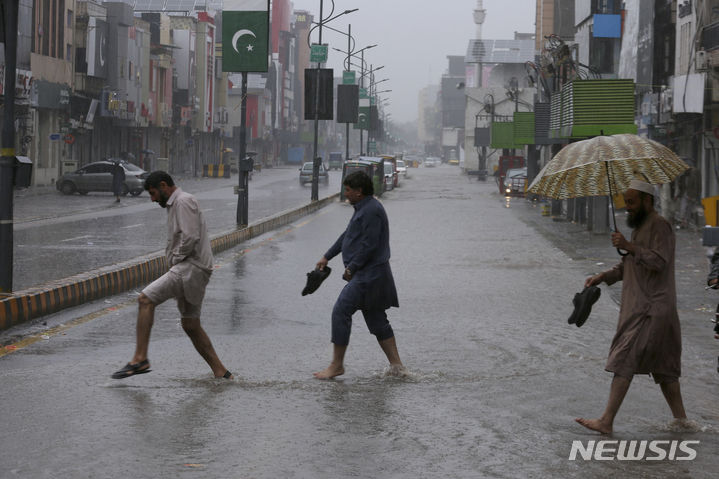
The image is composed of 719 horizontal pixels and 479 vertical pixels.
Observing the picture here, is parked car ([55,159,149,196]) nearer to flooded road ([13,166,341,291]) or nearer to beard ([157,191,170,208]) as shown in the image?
flooded road ([13,166,341,291])

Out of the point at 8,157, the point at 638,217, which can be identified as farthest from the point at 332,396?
the point at 8,157

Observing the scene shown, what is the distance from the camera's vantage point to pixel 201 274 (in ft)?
30.9

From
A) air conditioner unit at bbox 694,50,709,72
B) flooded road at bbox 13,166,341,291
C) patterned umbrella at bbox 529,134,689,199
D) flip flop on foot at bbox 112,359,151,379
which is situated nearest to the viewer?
patterned umbrella at bbox 529,134,689,199

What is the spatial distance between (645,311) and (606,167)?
1535mm

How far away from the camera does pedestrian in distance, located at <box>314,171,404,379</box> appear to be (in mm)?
9734

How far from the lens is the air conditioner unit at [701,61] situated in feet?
106

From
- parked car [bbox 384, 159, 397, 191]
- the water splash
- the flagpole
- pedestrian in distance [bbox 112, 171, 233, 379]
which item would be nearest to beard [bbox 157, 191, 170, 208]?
pedestrian in distance [bbox 112, 171, 233, 379]

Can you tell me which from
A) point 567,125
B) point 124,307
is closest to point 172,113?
point 567,125

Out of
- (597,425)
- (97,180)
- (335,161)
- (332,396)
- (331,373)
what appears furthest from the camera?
(335,161)

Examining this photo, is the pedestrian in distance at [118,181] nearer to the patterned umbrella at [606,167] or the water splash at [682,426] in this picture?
the patterned umbrella at [606,167]

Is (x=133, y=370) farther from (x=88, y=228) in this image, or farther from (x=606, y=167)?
(x=88, y=228)

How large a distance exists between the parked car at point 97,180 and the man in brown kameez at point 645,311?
45316 mm

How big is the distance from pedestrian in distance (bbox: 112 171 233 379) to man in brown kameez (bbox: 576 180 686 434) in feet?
10.7

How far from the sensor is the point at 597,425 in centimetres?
776
